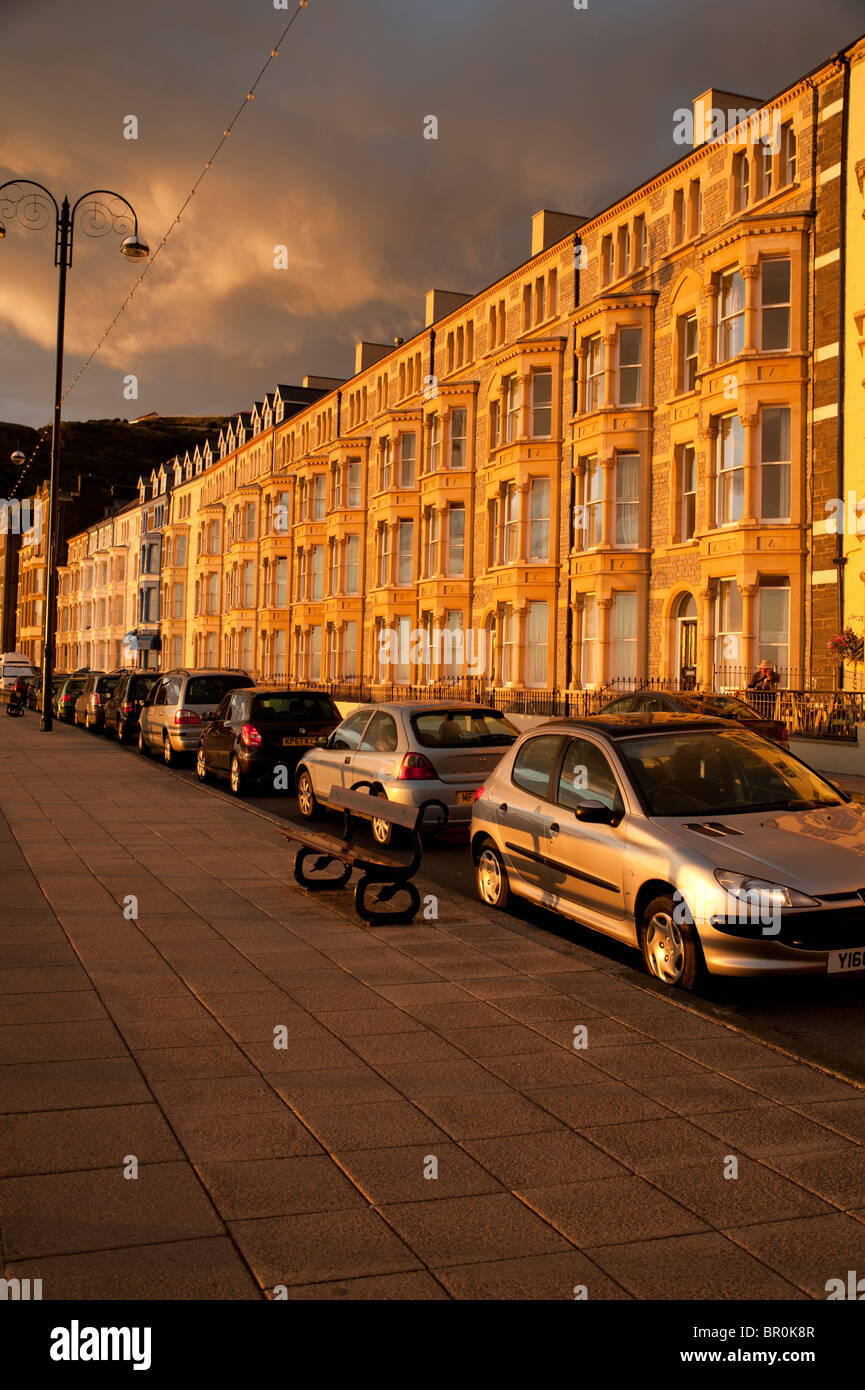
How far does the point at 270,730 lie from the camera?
17.5 m

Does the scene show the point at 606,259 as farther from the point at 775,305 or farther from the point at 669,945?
the point at 669,945

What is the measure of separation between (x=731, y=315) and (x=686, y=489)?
4089 millimetres

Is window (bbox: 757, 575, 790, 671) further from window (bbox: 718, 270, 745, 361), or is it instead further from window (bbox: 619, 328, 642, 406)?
window (bbox: 619, 328, 642, 406)

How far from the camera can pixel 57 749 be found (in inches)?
1006

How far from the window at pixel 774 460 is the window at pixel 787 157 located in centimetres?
473

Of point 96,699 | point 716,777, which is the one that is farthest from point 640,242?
point 716,777

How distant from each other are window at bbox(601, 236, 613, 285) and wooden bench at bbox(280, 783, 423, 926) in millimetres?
23259

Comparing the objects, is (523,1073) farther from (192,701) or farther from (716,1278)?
(192,701)

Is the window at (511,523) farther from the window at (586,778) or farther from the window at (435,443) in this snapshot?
the window at (586,778)

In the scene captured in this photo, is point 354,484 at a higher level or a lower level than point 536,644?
higher

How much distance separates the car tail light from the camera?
1193cm

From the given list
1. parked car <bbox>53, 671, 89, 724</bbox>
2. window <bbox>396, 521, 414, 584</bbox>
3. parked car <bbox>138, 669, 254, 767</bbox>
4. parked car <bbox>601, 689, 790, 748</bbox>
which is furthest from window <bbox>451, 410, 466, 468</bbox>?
parked car <bbox>601, 689, 790, 748</bbox>

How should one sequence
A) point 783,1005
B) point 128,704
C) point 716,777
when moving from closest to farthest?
point 783,1005
point 716,777
point 128,704
